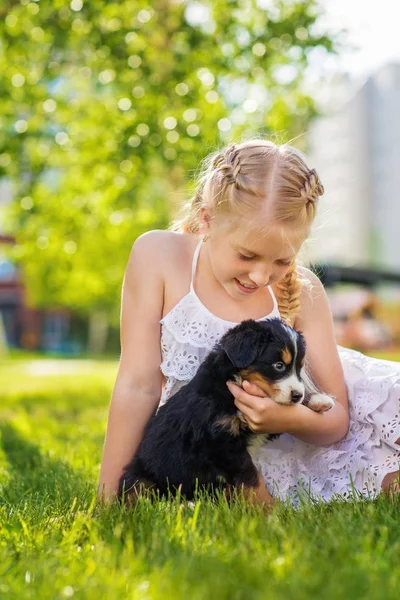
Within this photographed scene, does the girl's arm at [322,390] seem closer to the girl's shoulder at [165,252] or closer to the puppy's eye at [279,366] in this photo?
the puppy's eye at [279,366]

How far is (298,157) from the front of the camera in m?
3.57

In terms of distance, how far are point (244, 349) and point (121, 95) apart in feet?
19.6

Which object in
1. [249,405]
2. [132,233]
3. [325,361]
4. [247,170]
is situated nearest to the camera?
[249,405]

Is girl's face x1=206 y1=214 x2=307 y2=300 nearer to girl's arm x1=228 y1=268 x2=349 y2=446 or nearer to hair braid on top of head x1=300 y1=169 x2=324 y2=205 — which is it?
hair braid on top of head x1=300 y1=169 x2=324 y2=205

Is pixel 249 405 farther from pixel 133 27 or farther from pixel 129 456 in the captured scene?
pixel 133 27

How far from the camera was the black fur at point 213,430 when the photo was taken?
3.13m

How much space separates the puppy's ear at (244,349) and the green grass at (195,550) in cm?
57

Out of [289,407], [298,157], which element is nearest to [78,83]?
[298,157]

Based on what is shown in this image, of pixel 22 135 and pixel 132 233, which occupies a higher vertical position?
pixel 22 135

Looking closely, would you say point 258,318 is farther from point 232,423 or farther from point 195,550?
point 195,550

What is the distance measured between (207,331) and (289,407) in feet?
2.03

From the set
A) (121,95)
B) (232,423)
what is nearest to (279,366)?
(232,423)

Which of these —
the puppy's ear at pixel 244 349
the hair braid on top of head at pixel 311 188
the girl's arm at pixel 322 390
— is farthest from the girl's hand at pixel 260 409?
the hair braid on top of head at pixel 311 188

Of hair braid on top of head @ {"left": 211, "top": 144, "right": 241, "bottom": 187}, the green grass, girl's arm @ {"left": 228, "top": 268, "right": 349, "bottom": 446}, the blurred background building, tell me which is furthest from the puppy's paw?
the blurred background building
